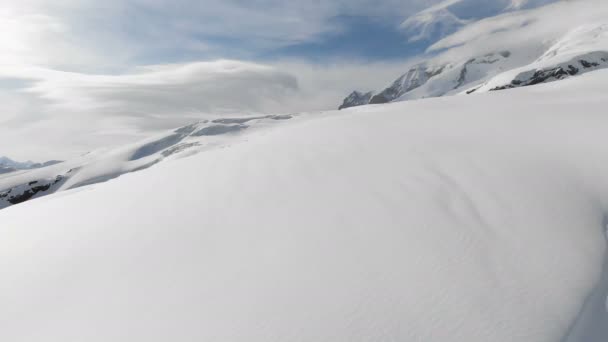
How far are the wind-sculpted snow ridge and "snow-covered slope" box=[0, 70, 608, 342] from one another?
83099 mm

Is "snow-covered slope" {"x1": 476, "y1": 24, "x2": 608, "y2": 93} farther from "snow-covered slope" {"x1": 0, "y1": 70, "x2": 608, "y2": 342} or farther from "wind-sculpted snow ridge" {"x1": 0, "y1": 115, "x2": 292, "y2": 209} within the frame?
"snow-covered slope" {"x1": 0, "y1": 70, "x2": 608, "y2": 342}

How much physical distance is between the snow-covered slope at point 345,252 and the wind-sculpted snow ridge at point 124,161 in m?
83.1

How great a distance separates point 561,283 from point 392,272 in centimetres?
144

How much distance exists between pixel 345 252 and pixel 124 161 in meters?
106

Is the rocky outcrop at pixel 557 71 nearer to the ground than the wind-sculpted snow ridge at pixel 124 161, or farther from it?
nearer to the ground

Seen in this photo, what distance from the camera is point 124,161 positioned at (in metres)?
95.1

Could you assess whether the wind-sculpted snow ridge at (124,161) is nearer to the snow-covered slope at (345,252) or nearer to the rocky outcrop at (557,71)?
the rocky outcrop at (557,71)

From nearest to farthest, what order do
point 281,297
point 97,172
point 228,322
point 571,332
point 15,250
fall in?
point 571,332 < point 228,322 < point 281,297 < point 15,250 < point 97,172

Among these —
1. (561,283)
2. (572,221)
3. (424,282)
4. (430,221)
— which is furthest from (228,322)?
(572,221)

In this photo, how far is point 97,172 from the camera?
90.2m

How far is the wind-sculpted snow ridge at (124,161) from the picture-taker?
89.6m

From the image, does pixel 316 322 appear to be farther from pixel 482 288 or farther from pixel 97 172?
pixel 97 172

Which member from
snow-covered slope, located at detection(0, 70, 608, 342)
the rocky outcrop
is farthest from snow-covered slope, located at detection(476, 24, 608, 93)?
snow-covered slope, located at detection(0, 70, 608, 342)

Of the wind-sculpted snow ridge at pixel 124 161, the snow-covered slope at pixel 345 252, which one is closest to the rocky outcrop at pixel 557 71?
the wind-sculpted snow ridge at pixel 124 161
